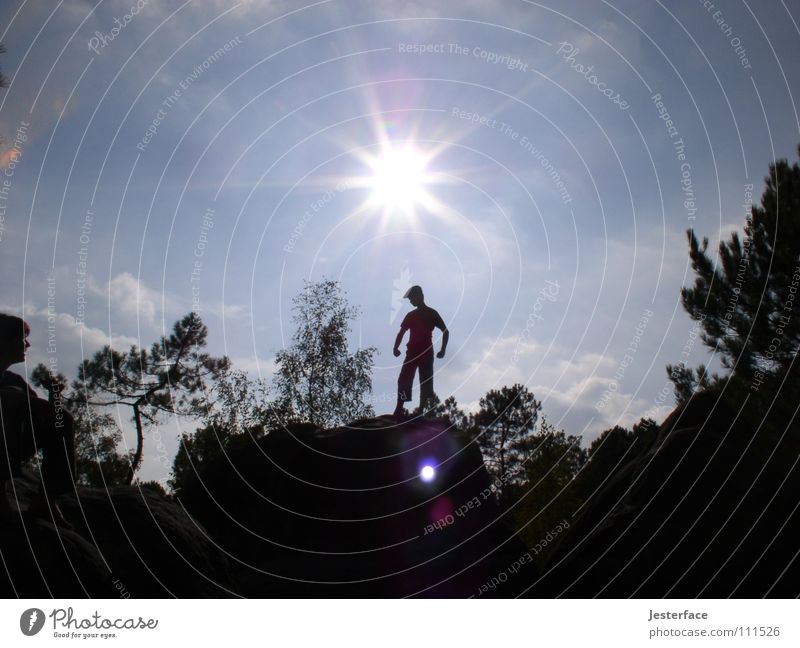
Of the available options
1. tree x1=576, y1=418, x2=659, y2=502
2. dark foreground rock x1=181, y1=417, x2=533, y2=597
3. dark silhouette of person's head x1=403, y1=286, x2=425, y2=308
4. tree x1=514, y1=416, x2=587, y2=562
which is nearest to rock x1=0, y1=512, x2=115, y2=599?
dark foreground rock x1=181, y1=417, x2=533, y2=597

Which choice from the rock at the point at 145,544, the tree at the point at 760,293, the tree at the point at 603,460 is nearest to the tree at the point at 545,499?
the tree at the point at 603,460

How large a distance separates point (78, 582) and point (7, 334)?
320cm

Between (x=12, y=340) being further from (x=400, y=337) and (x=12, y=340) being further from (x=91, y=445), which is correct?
(x=91, y=445)

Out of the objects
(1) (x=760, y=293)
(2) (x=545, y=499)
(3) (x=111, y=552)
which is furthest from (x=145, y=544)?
(2) (x=545, y=499)

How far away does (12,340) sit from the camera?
22.7 feet

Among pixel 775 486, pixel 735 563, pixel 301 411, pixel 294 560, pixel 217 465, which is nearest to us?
pixel 735 563

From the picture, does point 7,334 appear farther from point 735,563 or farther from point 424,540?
point 735,563

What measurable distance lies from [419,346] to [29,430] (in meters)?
9.24

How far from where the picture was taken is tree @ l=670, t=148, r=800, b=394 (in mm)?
13141

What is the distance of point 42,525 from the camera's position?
689 cm

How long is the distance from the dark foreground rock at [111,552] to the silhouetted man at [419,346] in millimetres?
6419

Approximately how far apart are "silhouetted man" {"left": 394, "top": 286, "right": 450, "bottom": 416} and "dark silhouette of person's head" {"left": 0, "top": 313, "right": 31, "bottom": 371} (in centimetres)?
919

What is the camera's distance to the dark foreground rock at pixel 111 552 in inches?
262
